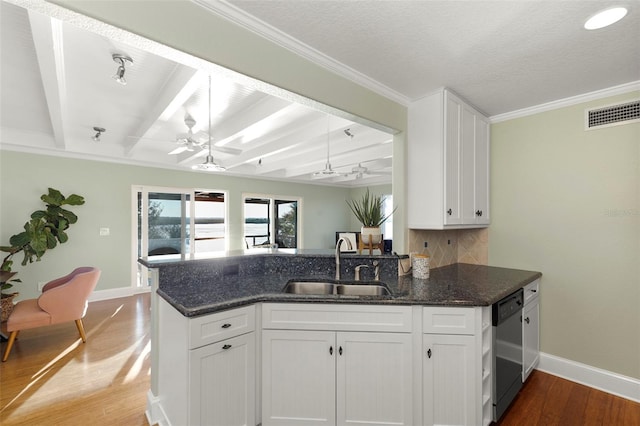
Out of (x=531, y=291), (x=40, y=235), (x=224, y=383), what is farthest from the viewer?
(x=40, y=235)

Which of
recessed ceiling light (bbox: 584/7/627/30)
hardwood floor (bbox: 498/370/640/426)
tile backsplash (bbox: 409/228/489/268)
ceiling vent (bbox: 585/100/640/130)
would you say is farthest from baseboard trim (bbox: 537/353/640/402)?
recessed ceiling light (bbox: 584/7/627/30)

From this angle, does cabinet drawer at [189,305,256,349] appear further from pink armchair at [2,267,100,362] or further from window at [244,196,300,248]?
window at [244,196,300,248]

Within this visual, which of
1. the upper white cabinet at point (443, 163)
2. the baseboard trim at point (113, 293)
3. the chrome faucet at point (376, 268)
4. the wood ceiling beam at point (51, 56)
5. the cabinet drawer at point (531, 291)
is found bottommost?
the baseboard trim at point (113, 293)

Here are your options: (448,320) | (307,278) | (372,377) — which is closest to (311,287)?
(307,278)

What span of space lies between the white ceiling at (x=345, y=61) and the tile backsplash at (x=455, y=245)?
1.29m

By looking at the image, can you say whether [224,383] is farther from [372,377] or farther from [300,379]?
[372,377]

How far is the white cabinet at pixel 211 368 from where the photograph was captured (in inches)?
60.1

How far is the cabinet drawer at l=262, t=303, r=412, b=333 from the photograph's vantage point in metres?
1.79

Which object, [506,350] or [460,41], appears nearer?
[460,41]

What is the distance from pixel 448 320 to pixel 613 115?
2.28 meters

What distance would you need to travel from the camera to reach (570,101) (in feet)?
8.29

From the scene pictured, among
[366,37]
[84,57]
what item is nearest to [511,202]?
[366,37]

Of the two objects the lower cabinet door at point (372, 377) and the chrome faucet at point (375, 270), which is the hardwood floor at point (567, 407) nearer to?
the lower cabinet door at point (372, 377)

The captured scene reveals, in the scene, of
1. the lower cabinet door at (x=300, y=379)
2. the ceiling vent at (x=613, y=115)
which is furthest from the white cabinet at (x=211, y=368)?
the ceiling vent at (x=613, y=115)
